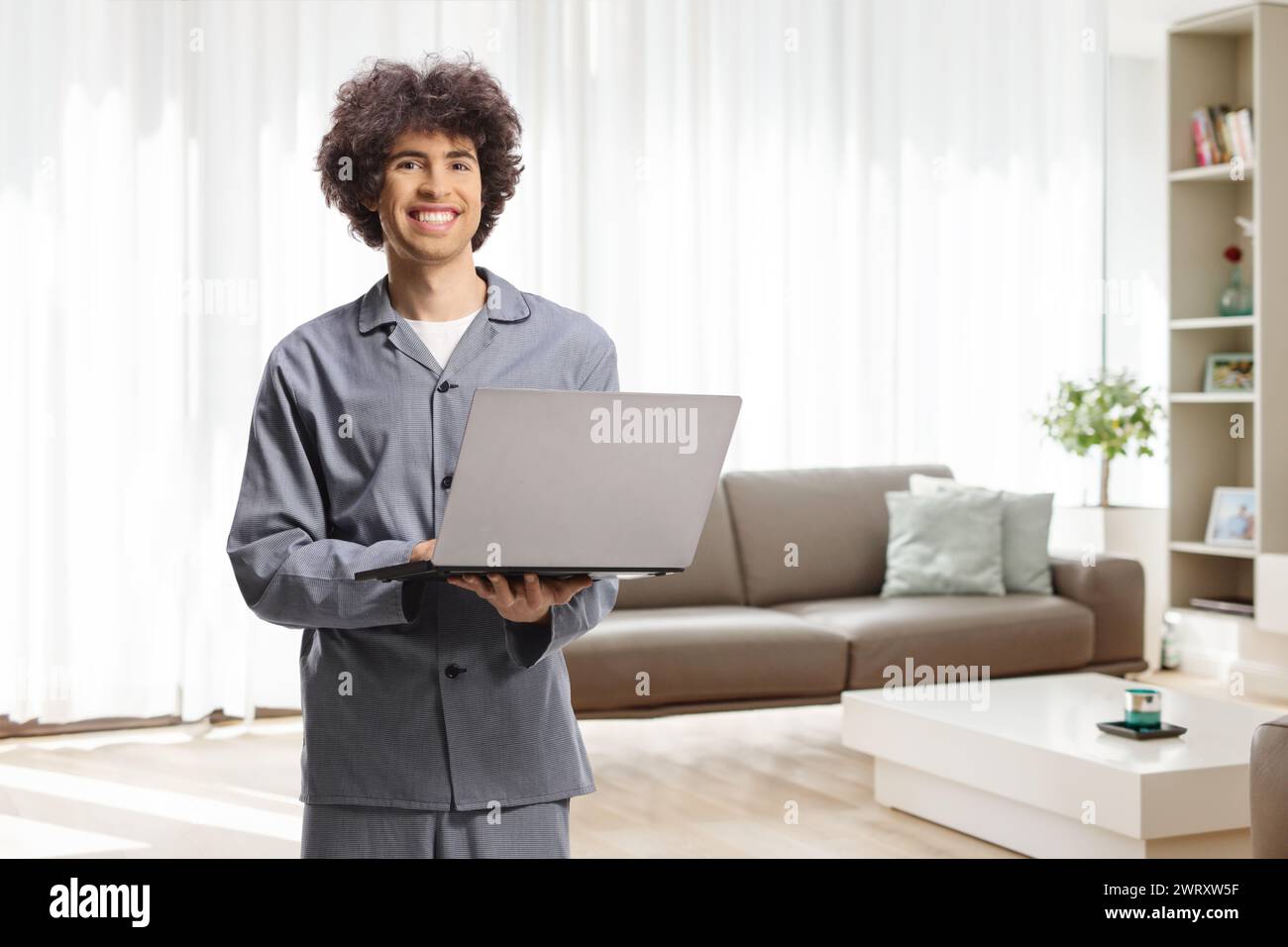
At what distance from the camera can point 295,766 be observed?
13.7ft

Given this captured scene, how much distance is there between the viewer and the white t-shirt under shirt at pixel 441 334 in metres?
1.33

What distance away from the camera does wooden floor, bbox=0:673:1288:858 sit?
3.30 m

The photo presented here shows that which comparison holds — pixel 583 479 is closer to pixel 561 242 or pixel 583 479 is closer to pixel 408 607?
pixel 408 607

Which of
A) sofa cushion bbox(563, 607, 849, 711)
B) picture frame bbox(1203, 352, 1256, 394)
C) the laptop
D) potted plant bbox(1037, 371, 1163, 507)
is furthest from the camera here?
potted plant bbox(1037, 371, 1163, 507)

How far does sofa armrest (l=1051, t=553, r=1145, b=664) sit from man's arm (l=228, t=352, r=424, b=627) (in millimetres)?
3621

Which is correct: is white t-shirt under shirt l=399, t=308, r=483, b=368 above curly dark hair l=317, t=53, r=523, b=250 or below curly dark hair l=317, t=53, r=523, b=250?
below

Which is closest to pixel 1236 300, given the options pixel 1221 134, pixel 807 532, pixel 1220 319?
pixel 1220 319

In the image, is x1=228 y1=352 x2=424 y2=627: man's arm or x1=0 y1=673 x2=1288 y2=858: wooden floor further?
x1=0 y1=673 x2=1288 y2=858: wooden floor

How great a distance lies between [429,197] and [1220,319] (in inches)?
185

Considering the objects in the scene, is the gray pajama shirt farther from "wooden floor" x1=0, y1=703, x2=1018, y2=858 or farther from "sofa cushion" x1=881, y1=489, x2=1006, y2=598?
"sofa cushion" x1=881, y1=489, x2=1006, y2=598

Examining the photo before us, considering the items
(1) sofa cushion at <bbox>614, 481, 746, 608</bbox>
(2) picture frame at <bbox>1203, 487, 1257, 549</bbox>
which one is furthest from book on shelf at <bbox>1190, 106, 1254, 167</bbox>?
(1) sofa cushion at <bbox>614, 481, 746, 608</bbox>

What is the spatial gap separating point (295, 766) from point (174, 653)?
74 centimetres

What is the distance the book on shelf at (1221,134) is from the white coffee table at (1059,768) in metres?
2.42

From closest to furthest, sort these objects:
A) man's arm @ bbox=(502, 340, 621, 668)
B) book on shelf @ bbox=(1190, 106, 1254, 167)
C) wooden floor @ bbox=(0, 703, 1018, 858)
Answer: man's arm @ bbox=(502, 340, 621, 668)
wooden floor @ bbox=(0, 703, 1018, 858)
book on shelf @ bbox=(1190, 106, 1254, 167)
